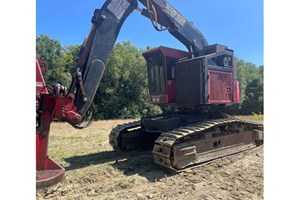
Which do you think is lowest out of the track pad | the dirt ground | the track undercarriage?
the dirt ground

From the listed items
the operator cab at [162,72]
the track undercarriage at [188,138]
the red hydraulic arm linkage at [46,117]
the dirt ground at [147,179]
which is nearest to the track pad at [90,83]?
the red hydraulic arm linkage at [46,117]

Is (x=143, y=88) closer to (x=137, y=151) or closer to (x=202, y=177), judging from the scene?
(x=137, y=151)

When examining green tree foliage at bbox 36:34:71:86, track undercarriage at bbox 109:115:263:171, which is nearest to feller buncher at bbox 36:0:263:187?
track undercarriage at bbox 109:115:263:171

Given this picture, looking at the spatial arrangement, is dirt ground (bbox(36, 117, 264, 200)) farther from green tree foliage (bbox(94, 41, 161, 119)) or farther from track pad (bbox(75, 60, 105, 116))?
green tree foliage (bbox(94, 41, 161, 119))

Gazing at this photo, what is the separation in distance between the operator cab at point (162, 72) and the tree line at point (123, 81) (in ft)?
2.67

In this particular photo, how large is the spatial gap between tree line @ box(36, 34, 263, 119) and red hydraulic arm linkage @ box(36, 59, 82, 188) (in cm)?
18

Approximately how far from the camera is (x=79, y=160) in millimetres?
3996

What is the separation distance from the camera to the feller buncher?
2924mm

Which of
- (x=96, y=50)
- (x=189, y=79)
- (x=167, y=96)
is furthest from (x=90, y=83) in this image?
(x=189, y=79)

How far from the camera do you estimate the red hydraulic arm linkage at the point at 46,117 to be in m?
2.59

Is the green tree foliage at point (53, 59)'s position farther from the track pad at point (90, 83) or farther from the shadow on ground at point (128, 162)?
the shadow on ground at point (128, 162)

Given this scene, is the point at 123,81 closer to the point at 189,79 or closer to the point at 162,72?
the point at 162,72

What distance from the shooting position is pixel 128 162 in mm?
3787

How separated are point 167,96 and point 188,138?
92 centimetres
